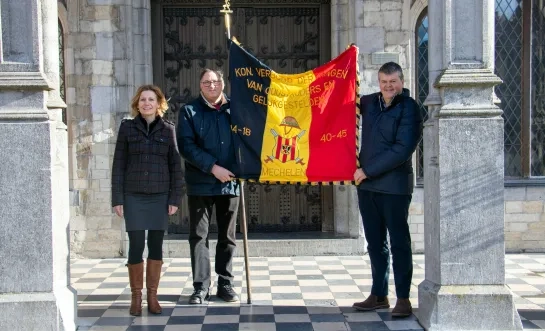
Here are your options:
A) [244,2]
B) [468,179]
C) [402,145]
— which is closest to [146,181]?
[402,145]

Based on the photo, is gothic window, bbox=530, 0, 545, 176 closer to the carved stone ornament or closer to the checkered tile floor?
the checkered tile floor

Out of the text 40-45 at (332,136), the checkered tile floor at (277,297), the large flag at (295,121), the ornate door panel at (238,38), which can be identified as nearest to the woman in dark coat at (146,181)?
the checkered tile floor at (277,297)

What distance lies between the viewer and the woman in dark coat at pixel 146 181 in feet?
18.4

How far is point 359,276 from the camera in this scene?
288 inches

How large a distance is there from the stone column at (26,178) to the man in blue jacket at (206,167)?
136cm

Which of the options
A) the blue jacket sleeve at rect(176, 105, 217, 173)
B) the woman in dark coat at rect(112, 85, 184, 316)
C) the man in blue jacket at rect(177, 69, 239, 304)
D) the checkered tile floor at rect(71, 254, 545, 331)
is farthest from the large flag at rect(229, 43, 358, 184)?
the checkered tile floor at rect(71, 254, 545, 331)

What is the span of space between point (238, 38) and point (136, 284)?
4446mm

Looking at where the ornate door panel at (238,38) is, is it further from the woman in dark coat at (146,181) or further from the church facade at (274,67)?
the woman in dark coat at (146,181)

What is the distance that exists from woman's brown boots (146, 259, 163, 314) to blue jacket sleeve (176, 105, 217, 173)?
3.11 feet

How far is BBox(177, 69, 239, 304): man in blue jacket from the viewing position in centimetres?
593

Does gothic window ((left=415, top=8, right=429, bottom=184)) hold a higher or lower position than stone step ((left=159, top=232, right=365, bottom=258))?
higher

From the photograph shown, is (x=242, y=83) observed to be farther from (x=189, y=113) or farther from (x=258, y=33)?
(x=258, y=33)

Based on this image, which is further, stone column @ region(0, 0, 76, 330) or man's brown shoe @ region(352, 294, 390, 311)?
man's brown shoe @ region(352, 294, 390, 311)

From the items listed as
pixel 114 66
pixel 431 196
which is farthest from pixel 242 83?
pixel 114 66
